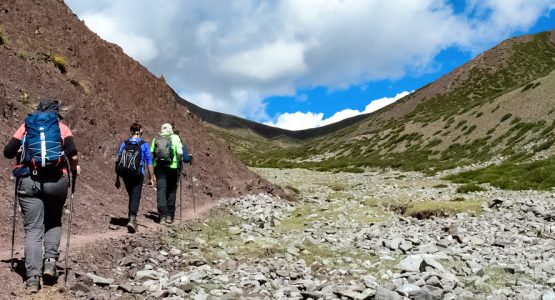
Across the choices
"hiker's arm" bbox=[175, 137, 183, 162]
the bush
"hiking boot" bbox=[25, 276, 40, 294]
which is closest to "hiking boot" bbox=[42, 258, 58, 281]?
"hiking boot" bbox=[25, 276, 40, 294]

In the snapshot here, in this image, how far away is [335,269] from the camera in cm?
1255

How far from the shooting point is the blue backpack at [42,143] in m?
8.80

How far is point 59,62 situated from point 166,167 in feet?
46.0

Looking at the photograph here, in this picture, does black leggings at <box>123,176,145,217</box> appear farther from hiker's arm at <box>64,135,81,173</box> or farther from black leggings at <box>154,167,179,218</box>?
hiker's arm at <box>64,135,81,173</box>

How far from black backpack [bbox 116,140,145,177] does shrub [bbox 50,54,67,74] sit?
14825 millimetres

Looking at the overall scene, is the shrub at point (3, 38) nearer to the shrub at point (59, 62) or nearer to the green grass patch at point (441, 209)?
the shrub at point (59, 62)

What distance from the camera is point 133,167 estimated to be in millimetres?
13969

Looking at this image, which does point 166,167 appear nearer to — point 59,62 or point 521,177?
point 59,62

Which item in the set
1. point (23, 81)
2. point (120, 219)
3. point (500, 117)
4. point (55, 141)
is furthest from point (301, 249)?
point (500, 117)

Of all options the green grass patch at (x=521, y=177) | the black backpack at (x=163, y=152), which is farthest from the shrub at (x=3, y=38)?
the green grass patch at (x=521, y=177)

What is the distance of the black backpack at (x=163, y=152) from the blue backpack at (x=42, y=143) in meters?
7.00

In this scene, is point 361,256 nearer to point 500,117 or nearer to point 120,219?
point 120,219

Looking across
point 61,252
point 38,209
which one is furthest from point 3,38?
point 38,209

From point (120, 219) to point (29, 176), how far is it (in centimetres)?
725
